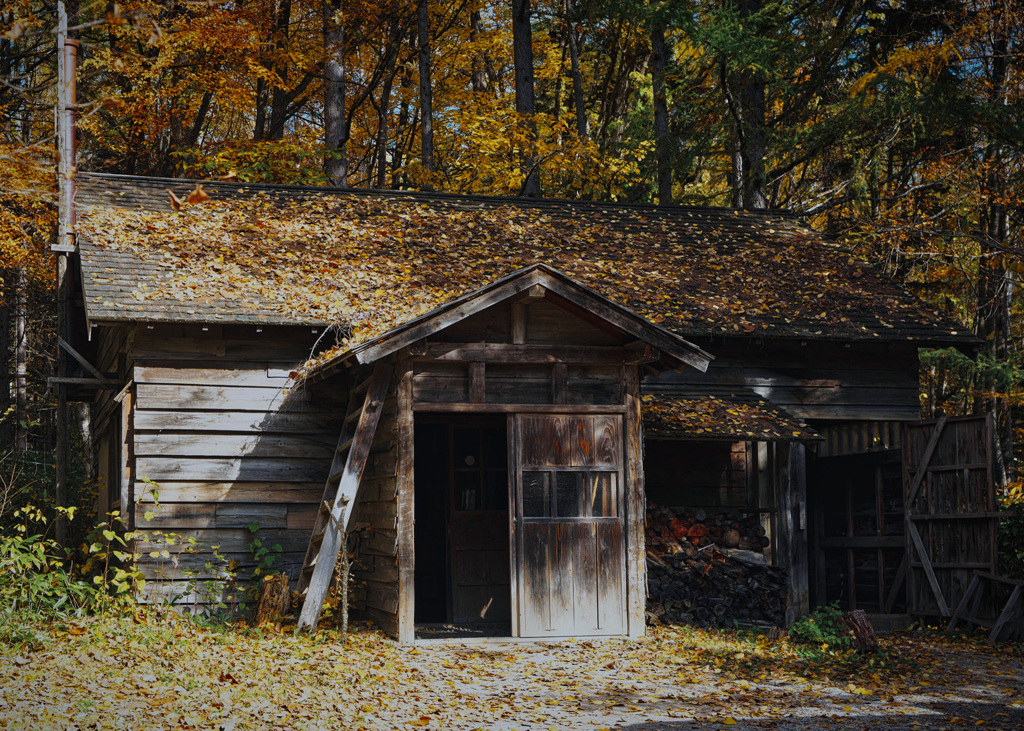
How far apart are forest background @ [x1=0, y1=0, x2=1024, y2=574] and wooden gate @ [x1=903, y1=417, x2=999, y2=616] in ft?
4.98

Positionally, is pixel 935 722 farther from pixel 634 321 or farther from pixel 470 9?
pixel 470 9

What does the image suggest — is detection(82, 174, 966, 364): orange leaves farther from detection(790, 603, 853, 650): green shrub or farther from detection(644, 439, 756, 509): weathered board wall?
detection(790, 603, 853, 650): green shrub

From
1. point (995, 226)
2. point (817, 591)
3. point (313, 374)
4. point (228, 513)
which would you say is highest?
point (995, 226)

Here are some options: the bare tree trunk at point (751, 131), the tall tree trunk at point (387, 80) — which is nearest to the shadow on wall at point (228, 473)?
the bare tree trunk at point (751, 131)

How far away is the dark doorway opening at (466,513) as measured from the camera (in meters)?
13.9

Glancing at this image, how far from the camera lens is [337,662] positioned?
9227 mm

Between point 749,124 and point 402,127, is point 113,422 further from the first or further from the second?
point 402,127

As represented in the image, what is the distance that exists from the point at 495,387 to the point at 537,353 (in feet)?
1.99

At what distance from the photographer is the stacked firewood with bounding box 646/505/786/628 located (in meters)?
12.4

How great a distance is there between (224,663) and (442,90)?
21440 mm

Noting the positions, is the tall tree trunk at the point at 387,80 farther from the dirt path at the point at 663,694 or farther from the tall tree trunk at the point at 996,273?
the dirt path at the point at 663,694

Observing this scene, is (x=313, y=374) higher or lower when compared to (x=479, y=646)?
higher

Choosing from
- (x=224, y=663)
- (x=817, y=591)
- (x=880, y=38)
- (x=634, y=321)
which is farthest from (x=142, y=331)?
(x=880, y=38)

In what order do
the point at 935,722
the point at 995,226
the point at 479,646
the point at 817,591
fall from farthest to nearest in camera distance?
the point at 995,226 → the point at 817,591 → the point at 479,646 → the point at 935,722
